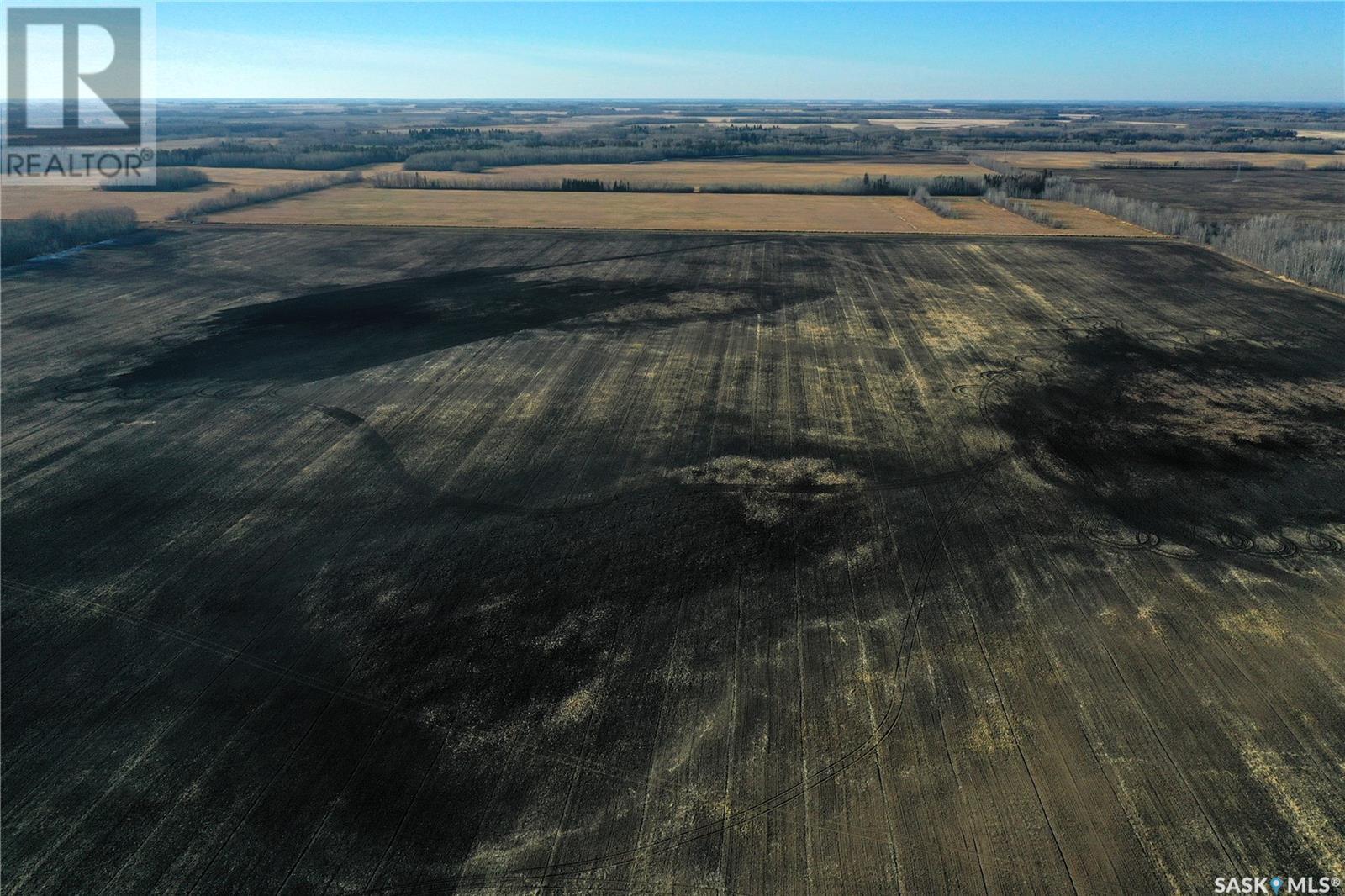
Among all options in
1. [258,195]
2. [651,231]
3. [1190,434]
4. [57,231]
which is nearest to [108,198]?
[258,195]

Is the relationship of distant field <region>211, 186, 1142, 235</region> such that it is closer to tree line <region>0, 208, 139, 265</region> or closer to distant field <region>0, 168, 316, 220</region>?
tree line <region>0, 208, 139, 265</region>

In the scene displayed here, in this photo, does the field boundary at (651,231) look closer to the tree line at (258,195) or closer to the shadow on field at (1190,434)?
the tree line at (258,195)

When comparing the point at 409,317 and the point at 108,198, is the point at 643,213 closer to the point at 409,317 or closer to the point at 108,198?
the point at 409,317

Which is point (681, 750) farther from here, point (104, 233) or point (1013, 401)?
point (104, 233)

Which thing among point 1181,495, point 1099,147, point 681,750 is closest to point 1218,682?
point 1181,495

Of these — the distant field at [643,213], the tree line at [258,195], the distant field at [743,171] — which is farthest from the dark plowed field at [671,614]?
the distant field at [743,171]
